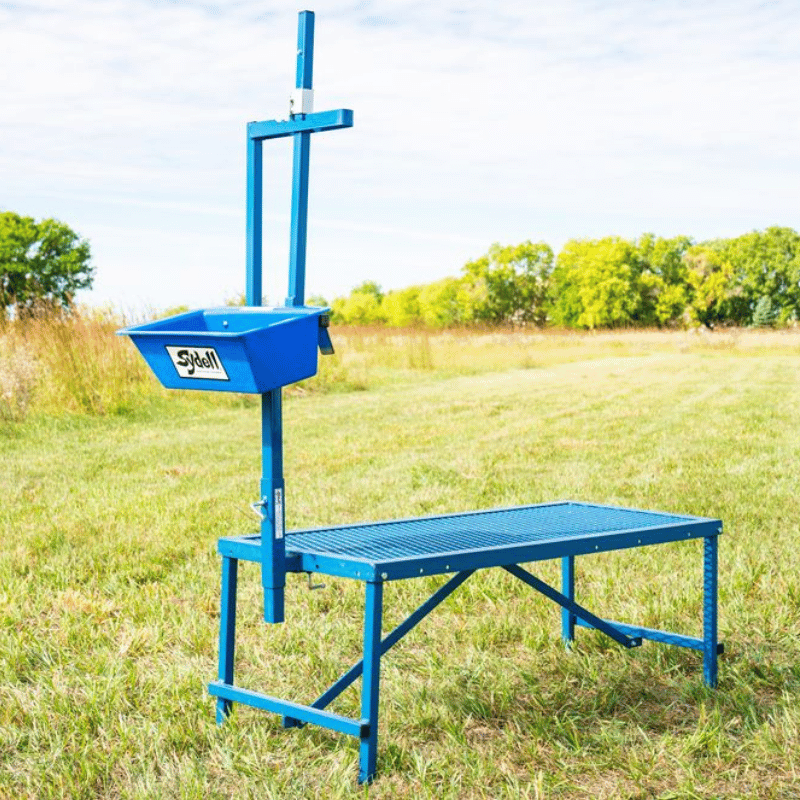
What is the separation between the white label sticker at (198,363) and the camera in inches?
126

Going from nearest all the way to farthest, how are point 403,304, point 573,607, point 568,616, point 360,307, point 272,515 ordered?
point 272,515, point 573,607, point 568,616, point 403,304, point 360,307

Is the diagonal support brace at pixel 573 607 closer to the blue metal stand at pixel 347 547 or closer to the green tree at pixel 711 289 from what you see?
the blue metal stand at pixel 347 547

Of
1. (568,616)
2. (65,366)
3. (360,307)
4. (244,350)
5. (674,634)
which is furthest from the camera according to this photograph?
(360,307)

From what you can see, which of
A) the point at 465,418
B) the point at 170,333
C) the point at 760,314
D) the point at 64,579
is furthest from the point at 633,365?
the point at 760,314

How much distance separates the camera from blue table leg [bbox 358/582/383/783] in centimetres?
317

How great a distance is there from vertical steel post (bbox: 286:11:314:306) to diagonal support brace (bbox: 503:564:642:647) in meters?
1.13

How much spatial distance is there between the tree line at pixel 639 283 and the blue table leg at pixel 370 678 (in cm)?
7336

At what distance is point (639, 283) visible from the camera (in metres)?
77.4

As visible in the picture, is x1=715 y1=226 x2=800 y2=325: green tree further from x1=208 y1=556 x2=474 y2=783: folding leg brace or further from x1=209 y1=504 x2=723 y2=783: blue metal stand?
x1=208 y1=556 x2=474 y2=783: folding leg brace

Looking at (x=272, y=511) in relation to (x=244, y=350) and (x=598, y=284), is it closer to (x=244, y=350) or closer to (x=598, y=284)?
(x=244, y=350)

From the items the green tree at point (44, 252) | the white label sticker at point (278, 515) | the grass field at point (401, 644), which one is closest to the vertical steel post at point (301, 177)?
the white label sticker at point (278, 515)

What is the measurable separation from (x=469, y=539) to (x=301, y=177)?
1.29m

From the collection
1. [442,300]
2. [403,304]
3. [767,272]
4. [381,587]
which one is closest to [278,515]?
[381,587]

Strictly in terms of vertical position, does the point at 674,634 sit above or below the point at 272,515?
below
